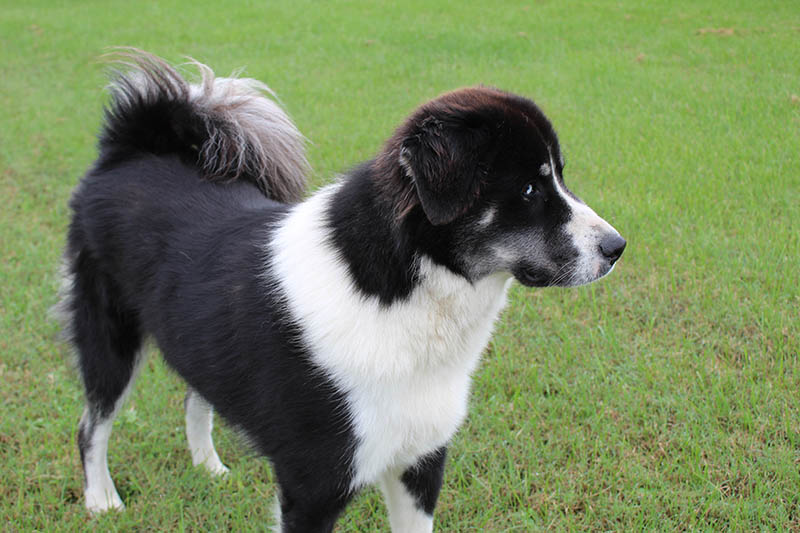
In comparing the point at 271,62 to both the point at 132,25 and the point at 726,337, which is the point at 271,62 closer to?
the point at 132,25

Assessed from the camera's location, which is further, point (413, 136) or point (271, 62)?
point (271, 62)

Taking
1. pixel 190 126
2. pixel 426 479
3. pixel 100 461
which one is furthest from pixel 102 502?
pixel 190 126

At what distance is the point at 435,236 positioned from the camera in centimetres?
205

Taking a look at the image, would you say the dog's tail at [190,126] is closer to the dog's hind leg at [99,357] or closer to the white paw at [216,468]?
the dog's hind leg at [99,357]

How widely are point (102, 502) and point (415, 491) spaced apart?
1463mm

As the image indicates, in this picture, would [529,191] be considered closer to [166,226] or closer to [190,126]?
[166,226]

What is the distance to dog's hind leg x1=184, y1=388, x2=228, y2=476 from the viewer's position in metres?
3.27

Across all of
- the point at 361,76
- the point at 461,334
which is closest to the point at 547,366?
the point at 461,334

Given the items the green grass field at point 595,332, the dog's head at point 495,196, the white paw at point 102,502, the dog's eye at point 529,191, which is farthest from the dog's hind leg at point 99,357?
the dog's eye at point 529,191

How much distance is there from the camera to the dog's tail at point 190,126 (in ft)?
9.86

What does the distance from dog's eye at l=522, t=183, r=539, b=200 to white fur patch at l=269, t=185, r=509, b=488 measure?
0.82ft

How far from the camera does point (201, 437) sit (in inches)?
130

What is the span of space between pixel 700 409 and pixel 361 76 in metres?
6.78

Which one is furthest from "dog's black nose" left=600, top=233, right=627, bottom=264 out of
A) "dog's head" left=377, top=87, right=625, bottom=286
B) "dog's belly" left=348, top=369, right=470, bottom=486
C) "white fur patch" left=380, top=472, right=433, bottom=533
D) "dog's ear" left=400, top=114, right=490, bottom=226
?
"white fur patch" left=380, top=472, right=433, bottom=533
